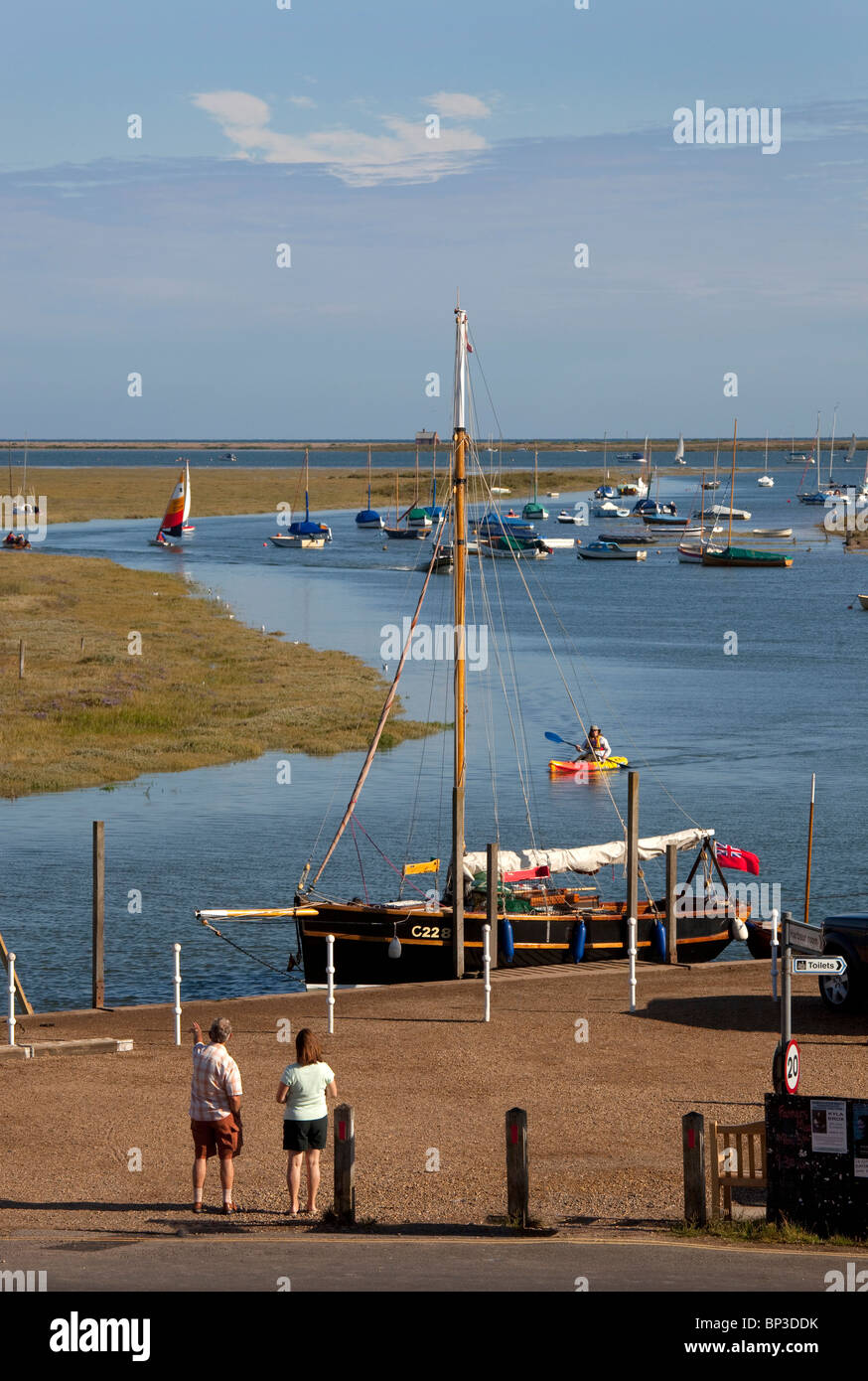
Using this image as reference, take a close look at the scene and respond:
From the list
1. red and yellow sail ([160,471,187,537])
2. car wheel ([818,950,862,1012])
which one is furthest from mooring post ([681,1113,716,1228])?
red and yellow sail ([160,471,187,537])

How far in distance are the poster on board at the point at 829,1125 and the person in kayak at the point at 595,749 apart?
40841mm

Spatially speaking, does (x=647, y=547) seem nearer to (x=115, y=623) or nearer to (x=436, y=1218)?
(x=115, y=623)

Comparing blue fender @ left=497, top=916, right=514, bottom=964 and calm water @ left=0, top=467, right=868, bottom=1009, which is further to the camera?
calm water @ left=0, top=467, right=868, bottom=1009

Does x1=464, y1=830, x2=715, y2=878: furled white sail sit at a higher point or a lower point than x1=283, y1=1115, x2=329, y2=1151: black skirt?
lower

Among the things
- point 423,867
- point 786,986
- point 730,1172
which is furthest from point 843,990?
point 423,867

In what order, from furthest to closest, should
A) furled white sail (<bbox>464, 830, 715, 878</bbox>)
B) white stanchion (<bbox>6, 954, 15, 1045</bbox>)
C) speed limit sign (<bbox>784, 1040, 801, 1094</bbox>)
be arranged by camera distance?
furled white sail (<bbox>464, 830, 715, 878</bbox>), white stanchion (<bbox>6, 954, 15, 1045</bbox>), speed limit sign (<bbox>784, 1040, 801, 1094</bbox>)

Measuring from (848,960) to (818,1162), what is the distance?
28.3ft

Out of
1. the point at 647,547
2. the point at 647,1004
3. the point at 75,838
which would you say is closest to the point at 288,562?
the point at 647,547

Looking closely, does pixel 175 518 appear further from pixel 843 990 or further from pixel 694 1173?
pixel 694 1173

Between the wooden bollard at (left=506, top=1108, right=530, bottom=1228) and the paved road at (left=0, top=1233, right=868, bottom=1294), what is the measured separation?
22.5 inches

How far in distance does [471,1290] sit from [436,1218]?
2636 millimetres

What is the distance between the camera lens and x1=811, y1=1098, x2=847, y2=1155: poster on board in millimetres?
14195

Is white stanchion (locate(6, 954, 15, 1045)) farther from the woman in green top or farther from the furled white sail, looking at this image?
the furled white sail

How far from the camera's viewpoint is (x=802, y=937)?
1538 cm
